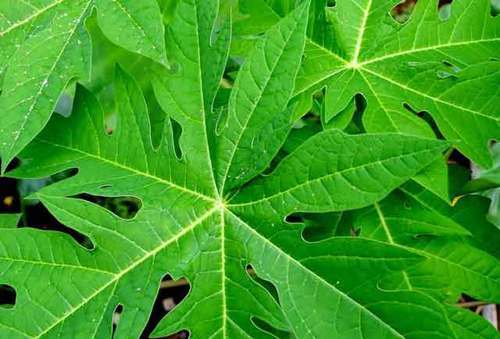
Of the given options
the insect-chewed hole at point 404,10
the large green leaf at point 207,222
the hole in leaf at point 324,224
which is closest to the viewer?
A: the large green leaf at point 207,222

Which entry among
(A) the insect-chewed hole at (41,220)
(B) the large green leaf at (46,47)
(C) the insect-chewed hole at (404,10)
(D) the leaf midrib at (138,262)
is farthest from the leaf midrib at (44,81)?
(C) the insect-chewed hole at (404,10)

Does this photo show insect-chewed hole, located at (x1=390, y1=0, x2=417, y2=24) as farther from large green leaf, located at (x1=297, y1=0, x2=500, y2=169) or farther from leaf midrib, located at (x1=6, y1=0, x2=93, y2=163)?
leaf midrib, located at (x1=6, y1=0, x2=93, y2=163)

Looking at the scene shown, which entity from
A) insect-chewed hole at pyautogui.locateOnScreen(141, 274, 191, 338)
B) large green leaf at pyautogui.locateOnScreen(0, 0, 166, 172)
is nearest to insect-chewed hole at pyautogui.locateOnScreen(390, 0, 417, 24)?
insect-chewed hole at pyautogui.locateOnScreen(141, 274, 191, 338)

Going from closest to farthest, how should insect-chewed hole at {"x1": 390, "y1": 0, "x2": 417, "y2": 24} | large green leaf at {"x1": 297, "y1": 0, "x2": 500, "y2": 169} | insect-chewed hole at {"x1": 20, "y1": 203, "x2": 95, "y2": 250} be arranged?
large green leaf at {"x1": 297, "y1": 0, "x2": 500, "y2": 169}
insect-chewed hole at {"x1": 20, "y1": 203, "x2": 95, "y2": 250}
insect-chewed hole at {"x1": 390, "y1": 0, "x2": 417, "y2": 24}

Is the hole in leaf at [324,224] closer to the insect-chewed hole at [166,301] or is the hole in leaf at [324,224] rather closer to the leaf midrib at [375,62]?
the leaf midrib at [375,62]

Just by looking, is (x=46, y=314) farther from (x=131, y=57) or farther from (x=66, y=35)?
Result: (x=131, y=57)

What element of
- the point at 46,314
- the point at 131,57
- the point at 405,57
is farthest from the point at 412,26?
the point at 46,314

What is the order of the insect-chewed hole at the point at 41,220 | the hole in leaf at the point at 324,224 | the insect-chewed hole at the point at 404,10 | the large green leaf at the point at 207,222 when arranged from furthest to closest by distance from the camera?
the insect-chewed hole at the point at 404,10, the insect-chewed hole at the point at 41,220, the hole in leaf at the point at 324,224, the large green leaf at the point at 207,222

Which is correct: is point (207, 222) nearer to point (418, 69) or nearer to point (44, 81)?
point (44, 81)
